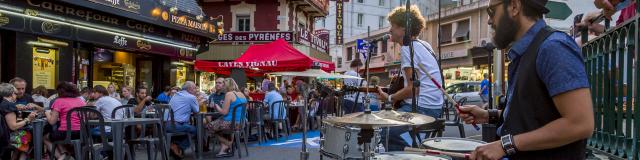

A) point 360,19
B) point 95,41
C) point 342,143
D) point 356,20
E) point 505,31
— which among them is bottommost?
point 342,143

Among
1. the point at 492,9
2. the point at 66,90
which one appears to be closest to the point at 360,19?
the point at 66,90

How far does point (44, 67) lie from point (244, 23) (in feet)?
43.1

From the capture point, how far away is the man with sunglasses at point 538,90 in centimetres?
181

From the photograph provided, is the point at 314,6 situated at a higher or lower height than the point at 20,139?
higher

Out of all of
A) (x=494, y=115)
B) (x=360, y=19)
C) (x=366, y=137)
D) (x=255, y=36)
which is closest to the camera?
(x=494, y=115)

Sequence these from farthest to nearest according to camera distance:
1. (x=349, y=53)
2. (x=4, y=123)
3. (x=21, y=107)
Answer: (x=349, y=53)
(x=21, y=107)
(x=4, y=123)

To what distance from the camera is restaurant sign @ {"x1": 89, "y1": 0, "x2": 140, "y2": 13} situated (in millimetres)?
11467

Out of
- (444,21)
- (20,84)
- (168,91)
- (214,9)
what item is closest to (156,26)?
(168,91)

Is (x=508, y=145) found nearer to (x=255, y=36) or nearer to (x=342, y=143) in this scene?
(x=342, y=143)

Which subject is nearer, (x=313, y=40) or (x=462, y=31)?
(x=313, y=40)

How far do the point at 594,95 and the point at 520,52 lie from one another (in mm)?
2344

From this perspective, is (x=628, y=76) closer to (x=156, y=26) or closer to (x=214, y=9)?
(x=156, y=26)

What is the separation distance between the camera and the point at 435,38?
3228 centimetres

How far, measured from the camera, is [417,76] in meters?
4.29
